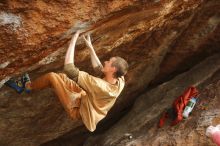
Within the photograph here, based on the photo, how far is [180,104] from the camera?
8758 millimetres

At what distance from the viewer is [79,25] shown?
5660 mm

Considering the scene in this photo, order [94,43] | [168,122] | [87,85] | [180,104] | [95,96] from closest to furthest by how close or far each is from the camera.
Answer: [87,85], [95,96], [94,43], [180,104], [168,122]

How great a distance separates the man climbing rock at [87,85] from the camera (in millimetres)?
5496

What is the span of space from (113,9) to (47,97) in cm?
320

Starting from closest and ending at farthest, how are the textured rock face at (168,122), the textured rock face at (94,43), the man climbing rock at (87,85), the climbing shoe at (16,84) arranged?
the textured rock face at (94,43) < the man climbing rock at (87,85) < the climbing shoe at (16,84) < the textured rock face at (168,122)

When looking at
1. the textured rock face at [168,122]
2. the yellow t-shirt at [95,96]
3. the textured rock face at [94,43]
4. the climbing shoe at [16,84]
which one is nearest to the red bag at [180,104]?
the textured rock face at [168,122]

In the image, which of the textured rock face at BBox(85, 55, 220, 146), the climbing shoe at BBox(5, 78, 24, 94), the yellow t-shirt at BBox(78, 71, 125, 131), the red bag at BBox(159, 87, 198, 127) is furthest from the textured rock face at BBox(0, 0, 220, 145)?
the yellow t-shirt at BBox(78, 71, 125, 131)

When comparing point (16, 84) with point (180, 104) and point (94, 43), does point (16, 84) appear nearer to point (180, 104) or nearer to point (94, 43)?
point (94, 43)

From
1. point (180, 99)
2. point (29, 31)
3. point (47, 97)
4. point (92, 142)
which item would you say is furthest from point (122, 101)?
point (29, 31)

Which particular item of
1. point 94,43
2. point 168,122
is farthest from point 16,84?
point 168,122

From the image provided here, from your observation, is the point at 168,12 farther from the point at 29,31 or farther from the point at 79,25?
the point at 29,31

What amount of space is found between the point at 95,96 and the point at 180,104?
3480 mm

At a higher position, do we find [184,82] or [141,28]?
[141,28]

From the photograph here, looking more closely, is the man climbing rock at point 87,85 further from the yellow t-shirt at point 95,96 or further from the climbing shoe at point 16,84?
the climbing shoe at point 16,84
